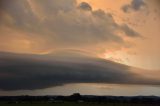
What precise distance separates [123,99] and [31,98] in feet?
90.7

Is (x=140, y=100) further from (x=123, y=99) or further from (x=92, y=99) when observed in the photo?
(x=92, y=99)

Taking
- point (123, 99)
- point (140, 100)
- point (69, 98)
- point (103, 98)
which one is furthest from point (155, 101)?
→ point (69, 98)

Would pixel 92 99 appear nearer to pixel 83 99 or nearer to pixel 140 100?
pixel 83 99

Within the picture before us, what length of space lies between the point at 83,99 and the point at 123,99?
13601mm

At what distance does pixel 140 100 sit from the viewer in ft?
317

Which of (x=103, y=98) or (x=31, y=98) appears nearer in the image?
(x=103, y=98)

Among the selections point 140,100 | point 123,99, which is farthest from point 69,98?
point 140,100

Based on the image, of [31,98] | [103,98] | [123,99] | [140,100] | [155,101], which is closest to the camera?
[155,101]

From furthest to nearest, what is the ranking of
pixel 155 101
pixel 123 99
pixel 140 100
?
pixel 123 99 → pixel 140 100 → pixel 155 101

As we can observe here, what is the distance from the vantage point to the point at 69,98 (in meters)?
128

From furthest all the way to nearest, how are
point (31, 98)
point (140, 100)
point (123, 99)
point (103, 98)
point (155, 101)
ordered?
1. point (31, 98)
2. point (103, 98)
3. point (123, 99)
4. point (140, 100)
5. point (155, 101)

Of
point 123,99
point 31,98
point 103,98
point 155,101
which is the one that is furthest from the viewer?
point 31,98

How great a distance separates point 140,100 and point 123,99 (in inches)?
457

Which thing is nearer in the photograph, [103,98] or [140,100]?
[140,100]
